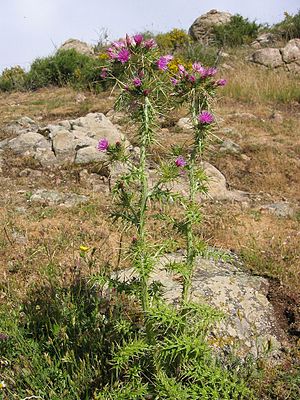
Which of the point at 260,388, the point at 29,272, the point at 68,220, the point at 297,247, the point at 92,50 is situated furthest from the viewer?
the point at 92,50

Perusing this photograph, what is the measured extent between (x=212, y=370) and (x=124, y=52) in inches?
67.0

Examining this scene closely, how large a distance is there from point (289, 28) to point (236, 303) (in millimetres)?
16241

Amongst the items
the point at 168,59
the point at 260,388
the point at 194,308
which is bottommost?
the point at 260,388

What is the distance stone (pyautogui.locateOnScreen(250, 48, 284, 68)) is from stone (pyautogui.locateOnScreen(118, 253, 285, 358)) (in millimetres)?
11469

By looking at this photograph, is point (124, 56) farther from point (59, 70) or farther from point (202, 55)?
point (202, 55)

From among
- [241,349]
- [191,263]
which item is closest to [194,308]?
[191,263]

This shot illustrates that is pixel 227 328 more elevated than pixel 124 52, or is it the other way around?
pixel 124 52

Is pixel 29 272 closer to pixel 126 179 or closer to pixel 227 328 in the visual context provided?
pixel 227 328

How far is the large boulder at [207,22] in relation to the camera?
64.0 feet

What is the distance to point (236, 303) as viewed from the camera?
357 cm

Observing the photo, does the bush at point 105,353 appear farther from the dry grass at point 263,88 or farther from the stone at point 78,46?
the stone at point 78,46

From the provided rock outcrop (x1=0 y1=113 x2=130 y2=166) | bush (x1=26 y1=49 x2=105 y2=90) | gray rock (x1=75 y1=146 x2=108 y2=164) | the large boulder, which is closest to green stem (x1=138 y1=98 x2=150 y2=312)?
rock outcrop (x1=0 y1=113 x2=130 y2=166)

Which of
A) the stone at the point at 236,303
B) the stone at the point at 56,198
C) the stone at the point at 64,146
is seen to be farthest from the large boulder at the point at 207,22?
the stone at the point at 236,303

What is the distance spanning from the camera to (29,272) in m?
3.94
